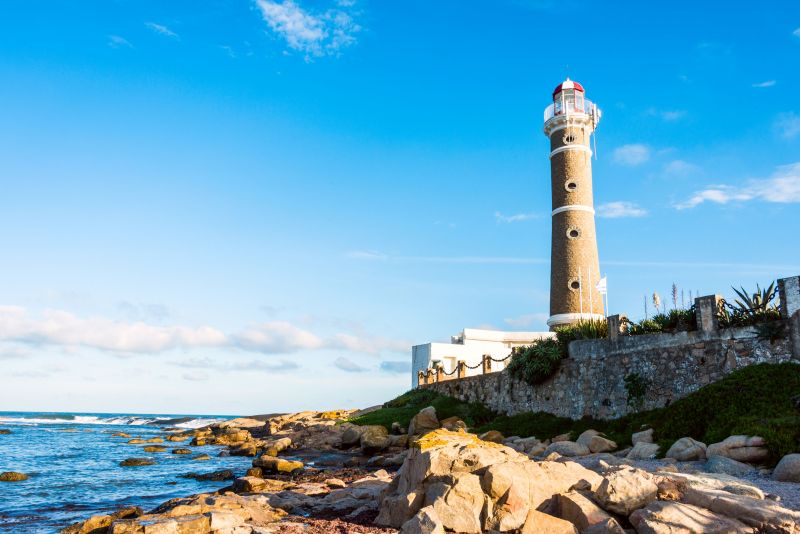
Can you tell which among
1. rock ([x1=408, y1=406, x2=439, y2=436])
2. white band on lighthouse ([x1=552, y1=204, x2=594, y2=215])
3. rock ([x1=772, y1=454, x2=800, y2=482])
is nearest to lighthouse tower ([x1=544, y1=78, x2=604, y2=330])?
white band on lighthouse ([x1=552, y1=204, x2=594, y2=215])

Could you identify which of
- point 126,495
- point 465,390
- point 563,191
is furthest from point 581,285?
point 126,495

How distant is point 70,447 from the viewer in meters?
39.5

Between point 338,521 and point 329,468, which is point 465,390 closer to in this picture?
point 329,468

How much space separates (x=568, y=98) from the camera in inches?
1626

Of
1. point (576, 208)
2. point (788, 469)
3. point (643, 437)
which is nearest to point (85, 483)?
point (643, 437)

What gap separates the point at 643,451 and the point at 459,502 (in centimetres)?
849

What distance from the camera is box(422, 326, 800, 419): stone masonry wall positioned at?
18.9 m

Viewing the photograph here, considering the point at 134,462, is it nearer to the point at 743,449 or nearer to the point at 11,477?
the point at 11,477

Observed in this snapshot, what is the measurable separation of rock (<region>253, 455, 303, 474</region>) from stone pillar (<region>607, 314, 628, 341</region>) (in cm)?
1264

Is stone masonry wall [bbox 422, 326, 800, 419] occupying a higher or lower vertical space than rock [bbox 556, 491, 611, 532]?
higher

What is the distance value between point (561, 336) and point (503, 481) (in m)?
16.8

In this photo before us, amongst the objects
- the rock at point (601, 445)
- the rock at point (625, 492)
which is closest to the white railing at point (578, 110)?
the rock at point (601, 445)

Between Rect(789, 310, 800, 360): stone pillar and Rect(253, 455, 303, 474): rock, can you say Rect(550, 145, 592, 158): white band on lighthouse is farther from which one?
Rect(253, 455, 303, 474): rock

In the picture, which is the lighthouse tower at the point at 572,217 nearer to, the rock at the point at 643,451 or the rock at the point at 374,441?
the rock at the point at 374,441
